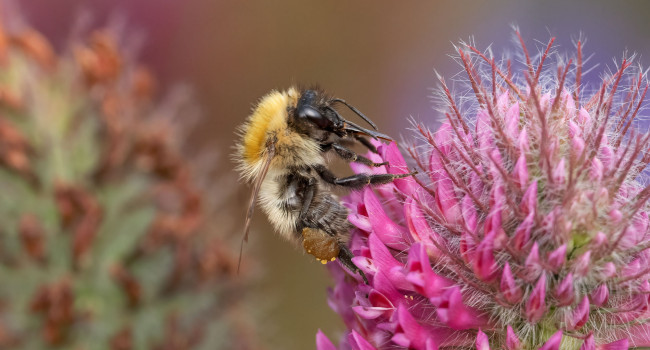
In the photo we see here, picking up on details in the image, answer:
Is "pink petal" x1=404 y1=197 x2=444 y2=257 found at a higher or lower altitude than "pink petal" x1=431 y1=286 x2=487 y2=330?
higher

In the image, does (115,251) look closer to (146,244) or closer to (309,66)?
(146,244)

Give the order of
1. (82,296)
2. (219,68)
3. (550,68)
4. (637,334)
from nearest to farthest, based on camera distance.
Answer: (637,334) → (550,68) → (82,296) → (219,68)

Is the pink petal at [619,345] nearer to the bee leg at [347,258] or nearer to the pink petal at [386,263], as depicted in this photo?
the pink petal at [386,263]

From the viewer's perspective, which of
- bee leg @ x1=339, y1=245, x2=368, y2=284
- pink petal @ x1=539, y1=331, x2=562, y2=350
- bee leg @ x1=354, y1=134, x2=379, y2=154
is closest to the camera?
pink petal @ x1=539, y1=331, x2=562, y2=350

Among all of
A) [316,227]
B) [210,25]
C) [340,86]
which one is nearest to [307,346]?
[340,86]

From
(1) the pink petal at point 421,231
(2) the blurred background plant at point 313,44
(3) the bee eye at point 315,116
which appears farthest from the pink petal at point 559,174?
(2) the blurred background plant at point 313,44

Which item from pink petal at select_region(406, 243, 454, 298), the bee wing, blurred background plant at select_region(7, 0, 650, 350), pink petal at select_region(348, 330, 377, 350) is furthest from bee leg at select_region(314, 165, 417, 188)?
blurred background plant at select_region(7, 0, 650, 350)

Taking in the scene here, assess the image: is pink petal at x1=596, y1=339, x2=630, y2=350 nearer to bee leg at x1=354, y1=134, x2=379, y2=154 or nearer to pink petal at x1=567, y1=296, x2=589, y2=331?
pink petal at x1=567, y1=296, x2=589, y2=331
